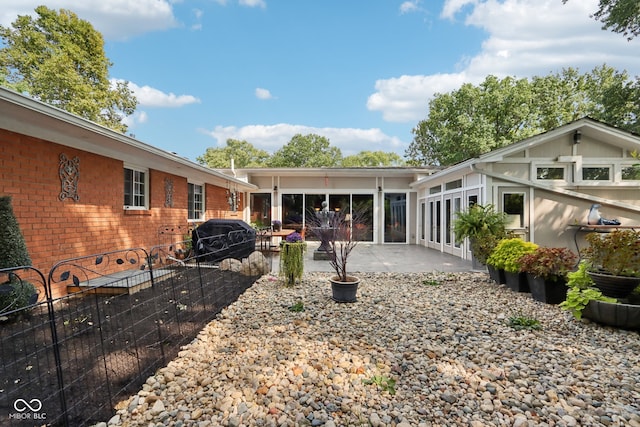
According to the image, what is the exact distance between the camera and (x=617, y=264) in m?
3.86

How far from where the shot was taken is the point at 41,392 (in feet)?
7.25

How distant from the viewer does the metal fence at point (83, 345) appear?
1988 mm

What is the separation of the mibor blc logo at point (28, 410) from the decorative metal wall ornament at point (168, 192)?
6208 mm

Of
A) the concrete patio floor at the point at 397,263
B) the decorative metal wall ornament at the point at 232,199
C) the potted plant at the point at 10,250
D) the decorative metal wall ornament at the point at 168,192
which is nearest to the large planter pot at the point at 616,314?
the concrete patio floor at the point at 397,263

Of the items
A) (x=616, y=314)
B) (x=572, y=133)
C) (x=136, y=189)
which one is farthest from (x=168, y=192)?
(x=572, y=133)

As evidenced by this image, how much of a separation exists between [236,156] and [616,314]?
145 feet

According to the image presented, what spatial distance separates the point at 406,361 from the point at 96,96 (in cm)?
2475

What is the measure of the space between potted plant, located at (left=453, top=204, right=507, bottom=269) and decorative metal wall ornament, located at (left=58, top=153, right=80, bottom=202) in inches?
292

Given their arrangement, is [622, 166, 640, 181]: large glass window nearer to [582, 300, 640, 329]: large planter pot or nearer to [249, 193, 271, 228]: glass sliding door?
[582, 300, 640, 329]: large planter pot

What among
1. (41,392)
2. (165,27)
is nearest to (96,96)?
(165,27)

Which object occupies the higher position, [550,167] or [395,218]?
[550,167]

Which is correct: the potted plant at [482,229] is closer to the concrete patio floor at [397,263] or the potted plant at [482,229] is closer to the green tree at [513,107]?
the concrete patio floor at [397,263]

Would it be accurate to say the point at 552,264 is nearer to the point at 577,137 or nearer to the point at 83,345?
the point at 83,345

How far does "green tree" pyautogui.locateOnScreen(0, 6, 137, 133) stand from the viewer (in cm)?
1764
